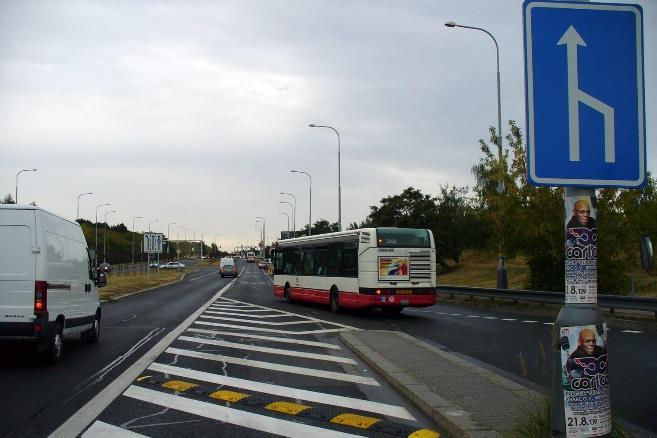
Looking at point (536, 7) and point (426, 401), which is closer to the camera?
Answer: point (536, 7)

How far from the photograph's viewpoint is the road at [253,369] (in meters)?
7.13

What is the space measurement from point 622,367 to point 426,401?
16.1 ft

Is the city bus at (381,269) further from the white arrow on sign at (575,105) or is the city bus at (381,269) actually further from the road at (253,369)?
the white arrow on sign at (575,105)

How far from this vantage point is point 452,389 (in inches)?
317

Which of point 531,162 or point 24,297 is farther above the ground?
point 531,162

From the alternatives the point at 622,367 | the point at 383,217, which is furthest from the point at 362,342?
the point at 383,217

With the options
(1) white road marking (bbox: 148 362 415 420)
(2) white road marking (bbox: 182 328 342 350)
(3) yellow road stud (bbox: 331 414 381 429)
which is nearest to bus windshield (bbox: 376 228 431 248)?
(2) white road marking (bbox: 182 328 342 350)

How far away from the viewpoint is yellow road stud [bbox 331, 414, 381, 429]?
690cm

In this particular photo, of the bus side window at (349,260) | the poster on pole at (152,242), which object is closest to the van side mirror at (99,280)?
the bus side window at (349,260)

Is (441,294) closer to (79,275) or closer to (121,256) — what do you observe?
(79,275)

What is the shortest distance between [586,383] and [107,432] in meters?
4.59

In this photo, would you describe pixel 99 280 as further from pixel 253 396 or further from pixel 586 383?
pixel 586 383

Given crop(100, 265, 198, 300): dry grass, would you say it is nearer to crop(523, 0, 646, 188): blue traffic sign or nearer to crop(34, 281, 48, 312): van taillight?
crop(34, 281, 48, 312): van taillight

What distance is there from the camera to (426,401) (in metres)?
7.39
